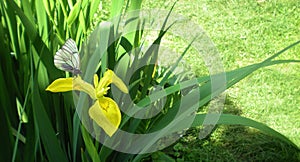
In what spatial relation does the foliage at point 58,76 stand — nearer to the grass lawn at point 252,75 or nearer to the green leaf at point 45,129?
the green leaf at point 45,129

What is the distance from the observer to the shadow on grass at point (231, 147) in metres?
1.97

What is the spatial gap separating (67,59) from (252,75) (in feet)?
5.75

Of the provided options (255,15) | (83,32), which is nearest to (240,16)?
(255,15)

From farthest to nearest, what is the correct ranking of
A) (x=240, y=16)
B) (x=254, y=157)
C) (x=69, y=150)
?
(x=240, y=16)
(x=254, y=157)
(x=69, y=150)

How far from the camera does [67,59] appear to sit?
982 mm

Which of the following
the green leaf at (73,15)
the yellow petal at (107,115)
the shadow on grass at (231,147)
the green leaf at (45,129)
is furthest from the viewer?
the shadow on grass at (231,147)

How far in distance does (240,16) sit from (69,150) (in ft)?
7.06

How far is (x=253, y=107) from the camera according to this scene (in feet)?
7.73

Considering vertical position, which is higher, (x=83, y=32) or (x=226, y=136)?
(x=83, y=32)

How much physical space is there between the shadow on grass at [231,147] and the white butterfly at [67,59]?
39.4 inches

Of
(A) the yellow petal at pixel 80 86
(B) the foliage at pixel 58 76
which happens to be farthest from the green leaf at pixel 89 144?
(A) the yellow petal at pixel 80 86

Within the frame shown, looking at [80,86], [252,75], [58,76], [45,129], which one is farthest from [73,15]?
[252,75]

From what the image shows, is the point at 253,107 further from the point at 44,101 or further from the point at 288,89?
the point at 44,101

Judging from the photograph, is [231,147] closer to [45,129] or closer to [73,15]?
[73,15]
